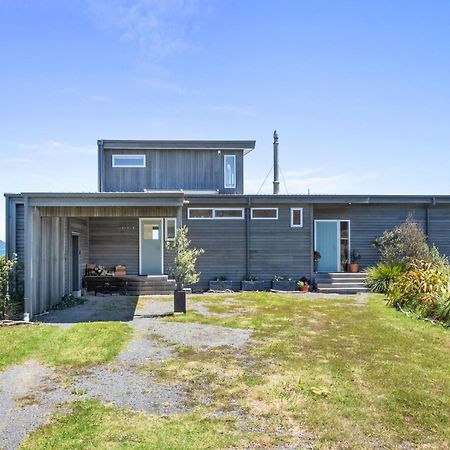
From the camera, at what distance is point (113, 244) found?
1697cm

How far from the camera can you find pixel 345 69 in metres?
15.2

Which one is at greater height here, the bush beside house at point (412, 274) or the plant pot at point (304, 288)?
the bush beside house at point (412, 274)

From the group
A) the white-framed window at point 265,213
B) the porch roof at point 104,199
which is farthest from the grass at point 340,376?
the white-framed window at point 265,213

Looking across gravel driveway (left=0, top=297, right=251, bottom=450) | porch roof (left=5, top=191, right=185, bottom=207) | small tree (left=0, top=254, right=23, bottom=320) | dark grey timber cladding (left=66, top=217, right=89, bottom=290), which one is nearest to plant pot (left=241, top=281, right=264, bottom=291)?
porch roof (left=5, top=191, right=185, bottom=207)

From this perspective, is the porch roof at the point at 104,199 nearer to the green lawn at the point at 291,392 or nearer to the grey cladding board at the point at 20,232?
the grey cladding board at the point at 20,232

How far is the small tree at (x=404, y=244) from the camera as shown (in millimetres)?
16344

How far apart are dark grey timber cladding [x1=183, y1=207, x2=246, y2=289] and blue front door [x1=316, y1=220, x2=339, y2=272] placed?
12.3 feet

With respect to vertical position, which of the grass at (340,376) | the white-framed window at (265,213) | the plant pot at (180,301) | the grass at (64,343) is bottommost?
the grass at (340,376)

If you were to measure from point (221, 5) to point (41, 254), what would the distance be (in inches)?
370

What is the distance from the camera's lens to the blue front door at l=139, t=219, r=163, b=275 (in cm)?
1705

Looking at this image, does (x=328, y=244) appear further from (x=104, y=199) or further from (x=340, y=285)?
(x=104, y=199)

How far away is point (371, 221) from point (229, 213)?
636cm

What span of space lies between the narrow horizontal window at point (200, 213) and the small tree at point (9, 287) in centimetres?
703

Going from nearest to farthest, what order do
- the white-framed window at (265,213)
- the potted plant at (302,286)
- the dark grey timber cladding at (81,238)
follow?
the dark grey timber cladding at (81,238) < the potted plant at (302,286) < the white-framed window at (265,213)
